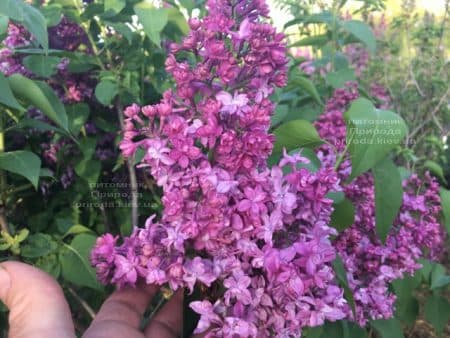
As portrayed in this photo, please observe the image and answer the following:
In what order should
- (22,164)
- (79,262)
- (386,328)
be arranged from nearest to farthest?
1. (22,164)
2. (79,262)
3. (386,328)

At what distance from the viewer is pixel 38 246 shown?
136 cm

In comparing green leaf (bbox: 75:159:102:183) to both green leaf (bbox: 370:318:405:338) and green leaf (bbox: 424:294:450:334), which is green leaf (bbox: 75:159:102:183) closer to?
green leaf (bbox: 370:318:405:338)

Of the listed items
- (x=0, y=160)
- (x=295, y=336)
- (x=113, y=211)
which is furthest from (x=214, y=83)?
(x=113, y=211)

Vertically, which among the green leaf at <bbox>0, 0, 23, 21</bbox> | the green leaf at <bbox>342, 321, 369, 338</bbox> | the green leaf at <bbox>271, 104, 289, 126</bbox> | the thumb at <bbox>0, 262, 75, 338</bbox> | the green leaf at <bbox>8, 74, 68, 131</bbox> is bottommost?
the green leaf at <bbox>342, 321, 369, 338</bbox>

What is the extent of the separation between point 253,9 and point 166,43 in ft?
2.38

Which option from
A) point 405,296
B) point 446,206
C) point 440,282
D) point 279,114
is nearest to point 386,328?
point 405,296

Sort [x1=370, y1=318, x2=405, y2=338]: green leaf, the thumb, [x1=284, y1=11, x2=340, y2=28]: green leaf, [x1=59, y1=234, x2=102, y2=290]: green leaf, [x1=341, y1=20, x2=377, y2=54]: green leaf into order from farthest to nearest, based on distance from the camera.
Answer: [x1=284, y1=11, x2=340, y2=28]: green leaf
[x1=341, y1=20, x2=377, y2=54]: green leaf
[x1=370, y1=318, x2=405, y2=338]: green leaf
[x1=59, y1=234, x2=102, y2=290]: green leaf
the thumb

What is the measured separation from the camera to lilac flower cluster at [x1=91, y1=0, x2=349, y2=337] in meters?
0.84

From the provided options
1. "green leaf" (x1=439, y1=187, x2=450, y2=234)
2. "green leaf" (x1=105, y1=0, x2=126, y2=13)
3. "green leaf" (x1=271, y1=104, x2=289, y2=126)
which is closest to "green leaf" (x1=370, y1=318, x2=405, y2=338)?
"green leaf" (x1=439, y1=187, x2=450, y2=234)

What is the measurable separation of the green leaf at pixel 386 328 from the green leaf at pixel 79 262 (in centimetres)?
81

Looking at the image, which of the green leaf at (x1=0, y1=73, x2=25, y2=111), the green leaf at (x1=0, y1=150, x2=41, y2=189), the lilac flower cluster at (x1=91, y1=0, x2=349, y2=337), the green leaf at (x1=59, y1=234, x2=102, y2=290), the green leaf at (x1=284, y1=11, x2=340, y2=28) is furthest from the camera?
the green leaf at (x1=284, y1=11, x2=340, y2=28)

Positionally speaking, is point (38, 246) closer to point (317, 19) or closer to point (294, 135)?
point (294, 135)

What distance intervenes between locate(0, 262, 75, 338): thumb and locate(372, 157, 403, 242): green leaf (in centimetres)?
66

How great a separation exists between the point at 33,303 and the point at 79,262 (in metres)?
0.35
